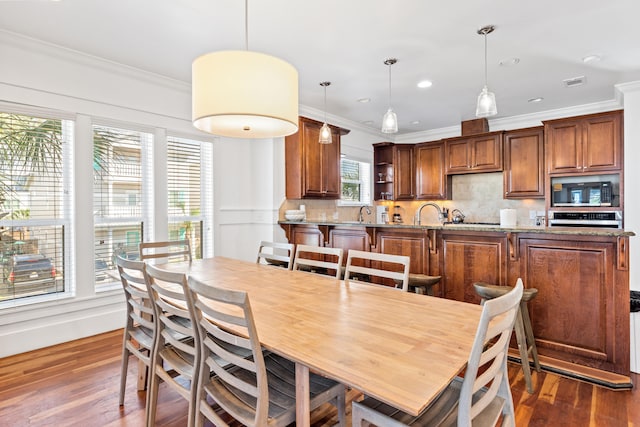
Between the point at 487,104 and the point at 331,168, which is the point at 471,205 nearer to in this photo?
the point at 331,168

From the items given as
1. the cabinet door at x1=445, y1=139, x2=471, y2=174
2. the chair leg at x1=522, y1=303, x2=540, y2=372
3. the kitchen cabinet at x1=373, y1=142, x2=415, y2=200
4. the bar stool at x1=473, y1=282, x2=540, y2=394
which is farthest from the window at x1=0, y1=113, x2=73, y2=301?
the cabinet door at x1=445, y1=139, x2=471, y2=174

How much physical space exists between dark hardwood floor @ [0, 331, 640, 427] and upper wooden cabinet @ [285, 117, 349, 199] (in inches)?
109

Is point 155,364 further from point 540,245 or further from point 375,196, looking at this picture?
point 375,196

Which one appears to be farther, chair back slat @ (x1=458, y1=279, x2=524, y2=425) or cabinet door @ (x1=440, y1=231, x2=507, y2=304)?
cabinet door @ (x1=440, y1=231, x2=507, y2=304)

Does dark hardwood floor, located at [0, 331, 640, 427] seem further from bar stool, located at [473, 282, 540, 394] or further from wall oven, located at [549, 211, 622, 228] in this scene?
wall oven, located at [549, 211, 622, 228]

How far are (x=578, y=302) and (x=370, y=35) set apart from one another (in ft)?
8.71

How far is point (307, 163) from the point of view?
15.1 feet

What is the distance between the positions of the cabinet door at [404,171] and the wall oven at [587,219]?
2.27m

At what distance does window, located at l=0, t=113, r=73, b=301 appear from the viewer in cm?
293

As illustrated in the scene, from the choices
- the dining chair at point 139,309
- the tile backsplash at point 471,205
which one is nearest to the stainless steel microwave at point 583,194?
the tile backsplash at point 471,205

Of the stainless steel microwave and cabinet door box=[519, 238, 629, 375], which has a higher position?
the stainless steel microwave

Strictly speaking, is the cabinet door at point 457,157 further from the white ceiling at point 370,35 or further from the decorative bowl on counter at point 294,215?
the decorative bowl on counter at point 294,215

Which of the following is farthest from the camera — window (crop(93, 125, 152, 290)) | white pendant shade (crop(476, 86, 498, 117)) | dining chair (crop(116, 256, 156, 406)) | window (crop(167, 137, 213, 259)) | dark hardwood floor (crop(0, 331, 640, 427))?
window (crop(167, 137, 213, 259))

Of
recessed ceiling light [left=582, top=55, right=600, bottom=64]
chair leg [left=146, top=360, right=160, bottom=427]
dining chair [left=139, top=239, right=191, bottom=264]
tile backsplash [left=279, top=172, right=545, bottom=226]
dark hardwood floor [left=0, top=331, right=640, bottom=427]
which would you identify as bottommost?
dark hardwood floor [left=0, top=331, right=640, bottom=427]
